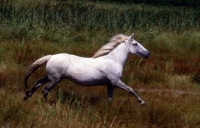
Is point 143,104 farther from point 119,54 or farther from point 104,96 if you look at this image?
point 104,96

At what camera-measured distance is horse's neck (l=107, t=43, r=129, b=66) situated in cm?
912

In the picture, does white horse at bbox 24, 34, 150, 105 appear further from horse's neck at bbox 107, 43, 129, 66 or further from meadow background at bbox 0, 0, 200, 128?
meadow background at bbox 0, 0, 200, 128

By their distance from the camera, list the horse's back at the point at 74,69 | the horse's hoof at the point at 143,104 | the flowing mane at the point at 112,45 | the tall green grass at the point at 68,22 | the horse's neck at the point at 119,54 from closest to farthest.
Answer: the horse's back at the point at 74,69 < the horse's hoof at the point at 143,104 < the horse's neck at the point at 119,54 < the flowing mane at the point at 112,45 < the tall green grass at the point at 68,22

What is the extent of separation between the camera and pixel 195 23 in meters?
23.9

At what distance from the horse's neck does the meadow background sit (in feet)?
2.38

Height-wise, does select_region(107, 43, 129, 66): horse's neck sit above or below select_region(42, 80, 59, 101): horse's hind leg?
above

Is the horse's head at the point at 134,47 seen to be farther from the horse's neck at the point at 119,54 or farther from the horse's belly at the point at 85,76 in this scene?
the horse's belly at the point at 85,76

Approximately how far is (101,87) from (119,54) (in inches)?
68.0

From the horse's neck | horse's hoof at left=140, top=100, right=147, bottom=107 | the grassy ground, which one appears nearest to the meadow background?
the grassy ground

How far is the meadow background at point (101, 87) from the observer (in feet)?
26.3

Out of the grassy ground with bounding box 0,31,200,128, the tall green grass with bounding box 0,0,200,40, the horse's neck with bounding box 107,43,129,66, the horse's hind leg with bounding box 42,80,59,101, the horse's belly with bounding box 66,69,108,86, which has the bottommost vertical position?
the tall green grass with bounding box 0,0,200,40

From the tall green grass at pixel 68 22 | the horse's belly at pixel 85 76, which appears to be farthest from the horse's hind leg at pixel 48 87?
the tall green grass at pixel 68 22

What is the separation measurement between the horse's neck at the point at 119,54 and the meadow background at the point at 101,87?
73 cm

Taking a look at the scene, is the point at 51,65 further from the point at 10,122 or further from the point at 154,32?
the point at 154,32
